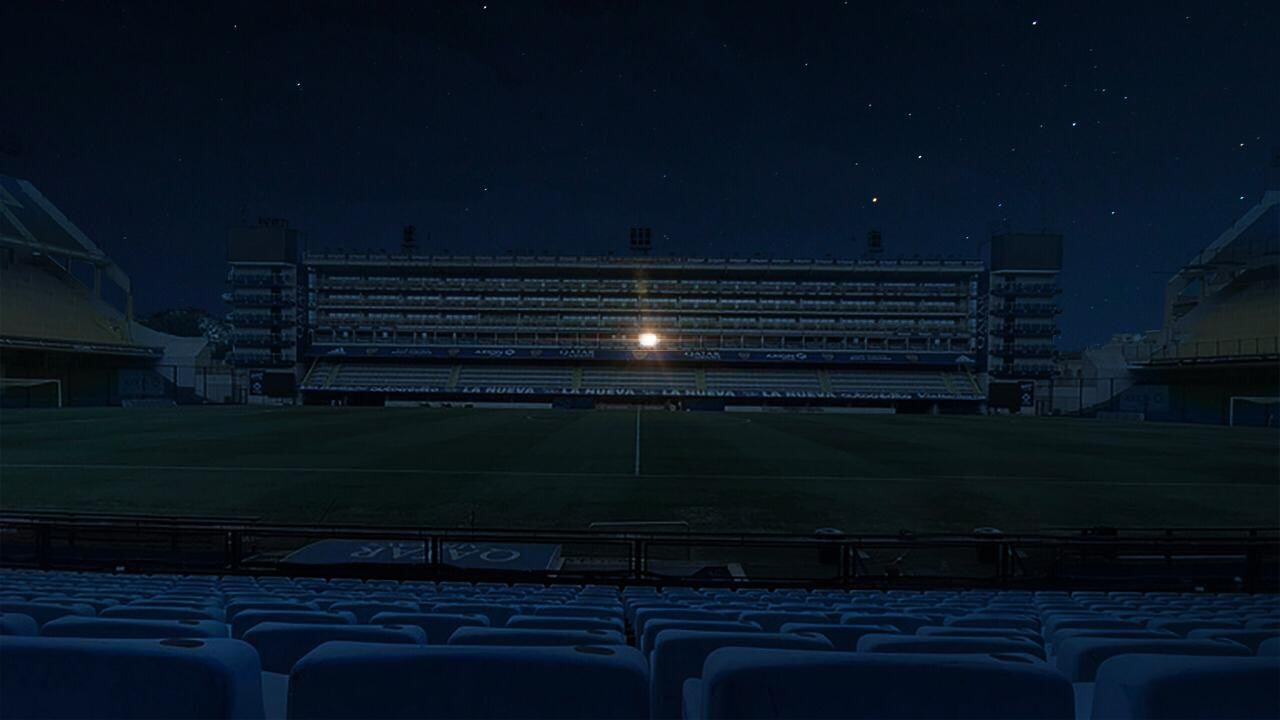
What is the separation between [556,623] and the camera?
10.9 feet

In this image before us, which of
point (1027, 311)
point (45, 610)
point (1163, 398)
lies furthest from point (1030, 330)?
point (45, 610)

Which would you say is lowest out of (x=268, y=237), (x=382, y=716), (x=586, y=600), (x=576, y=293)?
(x=586, y=600)

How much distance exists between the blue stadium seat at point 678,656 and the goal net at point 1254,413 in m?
75.1

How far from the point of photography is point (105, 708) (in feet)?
4.30

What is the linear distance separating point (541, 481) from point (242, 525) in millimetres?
12608

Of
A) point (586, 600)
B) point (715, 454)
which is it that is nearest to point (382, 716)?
point (586, 600)

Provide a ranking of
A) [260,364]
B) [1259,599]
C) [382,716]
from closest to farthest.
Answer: [382,716] < [1259,599] < [260,364]

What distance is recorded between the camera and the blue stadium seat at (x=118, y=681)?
1.28m

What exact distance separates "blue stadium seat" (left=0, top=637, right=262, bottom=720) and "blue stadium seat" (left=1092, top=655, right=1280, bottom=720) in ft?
6.02

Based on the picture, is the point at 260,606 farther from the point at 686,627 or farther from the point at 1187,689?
the point at 1187,689

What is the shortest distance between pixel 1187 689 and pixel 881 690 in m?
0.64

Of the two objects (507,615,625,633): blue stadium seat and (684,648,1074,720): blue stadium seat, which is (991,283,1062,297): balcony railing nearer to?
(507,615,625,633): blue stadium seat

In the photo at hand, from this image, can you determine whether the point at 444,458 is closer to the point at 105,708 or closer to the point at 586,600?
the point at 586,600

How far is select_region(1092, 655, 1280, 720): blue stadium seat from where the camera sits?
4.31ft
